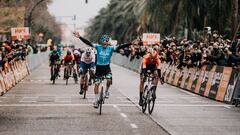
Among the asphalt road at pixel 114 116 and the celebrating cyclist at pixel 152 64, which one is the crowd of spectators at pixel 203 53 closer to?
the celebrating cyclist at pixel 152 64

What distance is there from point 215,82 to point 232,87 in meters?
2.22

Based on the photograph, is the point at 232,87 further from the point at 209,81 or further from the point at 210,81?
the point at 209,81

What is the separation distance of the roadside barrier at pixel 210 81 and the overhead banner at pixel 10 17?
45.6ft

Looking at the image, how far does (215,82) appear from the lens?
936 inches

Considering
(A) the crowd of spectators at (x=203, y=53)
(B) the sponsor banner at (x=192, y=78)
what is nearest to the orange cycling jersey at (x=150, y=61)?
(A) the crowd of spectators at (x=203, y=53)

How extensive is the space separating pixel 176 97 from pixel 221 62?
208 centimetres

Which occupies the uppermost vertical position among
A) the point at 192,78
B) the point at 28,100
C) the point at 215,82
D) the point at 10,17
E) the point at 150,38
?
the point at 10,17

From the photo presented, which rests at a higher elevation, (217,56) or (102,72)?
(217,56)

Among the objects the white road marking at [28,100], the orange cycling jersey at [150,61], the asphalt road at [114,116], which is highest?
the orange cycling jersey at [150,61]

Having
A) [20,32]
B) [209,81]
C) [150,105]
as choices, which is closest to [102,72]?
[150,105]

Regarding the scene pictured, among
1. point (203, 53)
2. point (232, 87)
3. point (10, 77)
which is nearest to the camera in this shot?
point (232, 87)

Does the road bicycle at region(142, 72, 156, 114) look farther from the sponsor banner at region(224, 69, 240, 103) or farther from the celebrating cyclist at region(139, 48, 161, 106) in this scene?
the sponsor banner at region(224, 69, 240, 103)

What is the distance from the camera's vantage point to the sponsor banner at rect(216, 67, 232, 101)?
2224 cm

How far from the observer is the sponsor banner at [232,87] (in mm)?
21341
